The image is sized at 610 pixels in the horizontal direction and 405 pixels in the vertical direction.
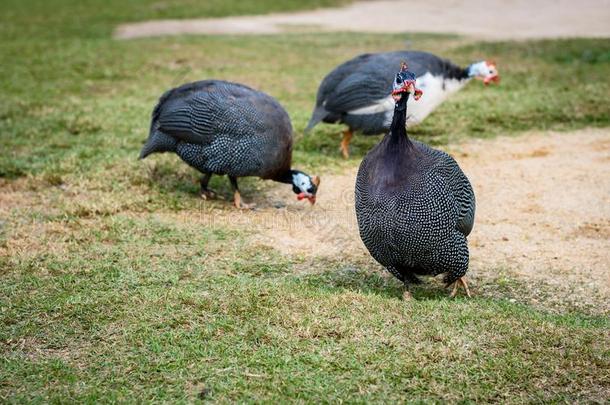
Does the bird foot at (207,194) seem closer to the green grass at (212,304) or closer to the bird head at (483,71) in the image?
the green grass at (212,304)

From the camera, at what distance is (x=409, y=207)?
4188 millimetres

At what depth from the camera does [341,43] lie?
40.2ft

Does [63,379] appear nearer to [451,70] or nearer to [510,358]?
[510,358]

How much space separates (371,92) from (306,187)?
51.8 inches

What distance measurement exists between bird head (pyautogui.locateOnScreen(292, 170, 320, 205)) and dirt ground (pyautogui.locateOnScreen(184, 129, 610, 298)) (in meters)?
0.14

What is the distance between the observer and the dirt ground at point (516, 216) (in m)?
4.97

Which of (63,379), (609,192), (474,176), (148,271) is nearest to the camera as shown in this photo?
(63,379)

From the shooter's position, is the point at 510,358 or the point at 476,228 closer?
the point at 510,358

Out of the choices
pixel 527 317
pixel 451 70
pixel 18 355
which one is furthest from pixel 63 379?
pixel 451 70

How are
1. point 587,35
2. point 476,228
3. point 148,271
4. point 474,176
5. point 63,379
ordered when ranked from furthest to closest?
point 587,35 → point 474,176 → point 476,228 → point 148,271 → point 63,379

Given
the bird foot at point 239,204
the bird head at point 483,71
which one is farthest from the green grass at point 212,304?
the bird head at point 483,71

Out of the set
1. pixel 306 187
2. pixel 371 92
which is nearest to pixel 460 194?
pixel 306 187

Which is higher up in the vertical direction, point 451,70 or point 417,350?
point 451,70

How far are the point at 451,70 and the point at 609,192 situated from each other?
186 centimetres
